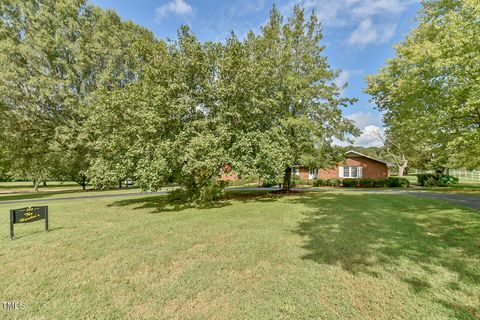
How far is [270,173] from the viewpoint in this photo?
1233 cm

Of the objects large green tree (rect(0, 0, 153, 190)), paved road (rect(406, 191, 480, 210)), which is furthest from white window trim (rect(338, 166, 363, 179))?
large green tree (rect(0, 0, 153, 190))

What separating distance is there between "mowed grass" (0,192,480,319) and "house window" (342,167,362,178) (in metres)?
21.6

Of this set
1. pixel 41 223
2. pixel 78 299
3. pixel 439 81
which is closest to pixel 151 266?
pixel 78 299

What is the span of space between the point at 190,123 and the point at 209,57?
394 centimetres

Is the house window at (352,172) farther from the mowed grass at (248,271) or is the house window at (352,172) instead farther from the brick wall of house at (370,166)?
the mowed grass at (248,271)

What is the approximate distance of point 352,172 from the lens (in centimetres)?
2867

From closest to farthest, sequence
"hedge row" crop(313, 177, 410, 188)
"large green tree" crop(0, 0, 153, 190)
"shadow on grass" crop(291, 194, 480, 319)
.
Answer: "shadow on grass" crop(291, 194, 480, 319), "large green tree" crop(0, 0, 153, 190), "hedge row" crop(313, 177, 410, 188)

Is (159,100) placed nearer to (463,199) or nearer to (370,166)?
(463,199)

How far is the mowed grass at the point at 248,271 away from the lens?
322 centimetres

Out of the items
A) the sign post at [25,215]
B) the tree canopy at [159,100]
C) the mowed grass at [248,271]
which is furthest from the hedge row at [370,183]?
the sign post at [25,215]

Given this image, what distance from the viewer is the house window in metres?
28.3

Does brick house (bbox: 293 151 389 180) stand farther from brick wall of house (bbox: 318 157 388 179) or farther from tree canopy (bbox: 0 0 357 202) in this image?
tree canopy (bbox: 0 0 357 202)

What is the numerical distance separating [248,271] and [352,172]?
2819cm

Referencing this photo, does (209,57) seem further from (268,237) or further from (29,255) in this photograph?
(29,255)
